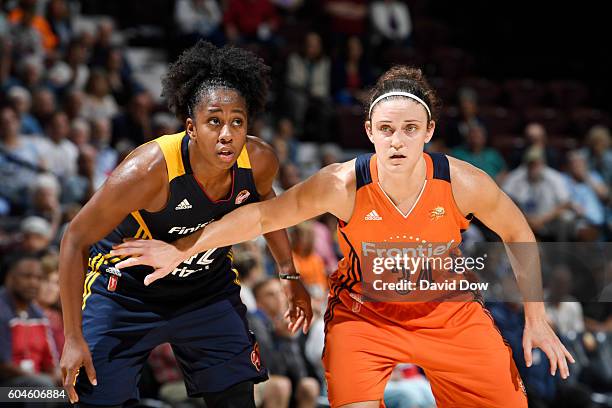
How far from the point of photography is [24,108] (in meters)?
8.21

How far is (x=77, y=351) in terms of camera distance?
3.91m

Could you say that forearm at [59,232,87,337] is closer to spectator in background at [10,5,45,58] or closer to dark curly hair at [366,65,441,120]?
dark curly hair at [366,65,441,120]

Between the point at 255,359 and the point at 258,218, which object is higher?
the point at 258,218

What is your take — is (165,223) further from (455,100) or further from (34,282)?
(455,100)

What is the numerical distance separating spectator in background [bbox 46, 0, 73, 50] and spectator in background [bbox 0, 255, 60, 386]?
4.01m

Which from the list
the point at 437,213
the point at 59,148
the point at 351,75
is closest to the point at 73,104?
the point at 59,148

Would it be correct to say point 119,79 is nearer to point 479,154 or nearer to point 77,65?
point 77,65

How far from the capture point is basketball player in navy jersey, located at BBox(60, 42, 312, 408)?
157 inches

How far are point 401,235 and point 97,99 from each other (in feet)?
18.4

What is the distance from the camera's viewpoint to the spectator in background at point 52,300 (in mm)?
6367

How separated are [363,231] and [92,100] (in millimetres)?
5530

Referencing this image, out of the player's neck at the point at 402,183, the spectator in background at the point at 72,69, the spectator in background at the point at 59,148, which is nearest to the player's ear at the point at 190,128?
the player's neck at the point at 402,183

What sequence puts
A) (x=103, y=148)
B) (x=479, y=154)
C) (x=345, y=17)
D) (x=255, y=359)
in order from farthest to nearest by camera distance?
(x=345, y=17) < (x=479, y=154) < (x=103, y=148) < (x=255, y=359)

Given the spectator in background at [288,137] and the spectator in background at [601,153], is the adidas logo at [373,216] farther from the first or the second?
the spectator in background at [601,153]
